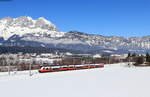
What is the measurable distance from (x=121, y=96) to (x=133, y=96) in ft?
3.85

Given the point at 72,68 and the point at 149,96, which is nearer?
the point at 149,96

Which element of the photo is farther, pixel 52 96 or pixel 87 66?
pixel 87 66

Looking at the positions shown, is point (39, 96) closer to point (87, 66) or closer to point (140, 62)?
point (87, 66)

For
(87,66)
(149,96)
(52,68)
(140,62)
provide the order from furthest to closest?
(140,62) → (87,66) → (52,68) → (149,96)

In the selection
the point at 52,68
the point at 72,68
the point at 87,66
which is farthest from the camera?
the point at 87,66

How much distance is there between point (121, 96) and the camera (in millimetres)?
27156

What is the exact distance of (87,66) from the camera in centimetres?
9544

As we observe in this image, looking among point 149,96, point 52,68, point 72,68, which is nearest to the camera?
point 149,96

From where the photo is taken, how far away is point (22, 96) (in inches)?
1075

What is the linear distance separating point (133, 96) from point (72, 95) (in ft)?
20.0

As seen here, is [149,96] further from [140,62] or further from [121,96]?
[140,62]

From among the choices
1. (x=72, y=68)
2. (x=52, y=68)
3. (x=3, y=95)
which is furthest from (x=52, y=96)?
(x=72, y=68)

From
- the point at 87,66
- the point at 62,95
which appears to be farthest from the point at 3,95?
the point at 87,66

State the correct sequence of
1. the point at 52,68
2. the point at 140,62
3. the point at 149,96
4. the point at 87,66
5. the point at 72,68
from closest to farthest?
the point at 149,96
the point at 52,68
the point at 72,68
the point at 87,66
the point at 140,62
